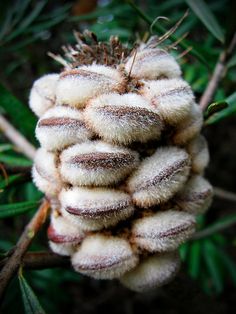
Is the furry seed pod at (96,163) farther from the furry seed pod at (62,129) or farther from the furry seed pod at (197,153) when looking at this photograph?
the furry seed pod at (197,153)

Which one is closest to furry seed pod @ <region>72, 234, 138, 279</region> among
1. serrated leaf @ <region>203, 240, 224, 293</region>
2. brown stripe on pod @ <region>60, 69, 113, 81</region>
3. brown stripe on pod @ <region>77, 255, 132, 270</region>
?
brown stripe on pod @ <region>77, 255, 132, 270</region>

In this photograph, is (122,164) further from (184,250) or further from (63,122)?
(184,250)

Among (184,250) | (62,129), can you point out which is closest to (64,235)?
(62,129)

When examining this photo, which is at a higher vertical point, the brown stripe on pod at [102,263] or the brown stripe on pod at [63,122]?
the brown stripe on pod at [63,122]

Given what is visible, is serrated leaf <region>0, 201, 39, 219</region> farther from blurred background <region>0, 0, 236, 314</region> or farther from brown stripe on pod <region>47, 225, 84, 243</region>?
brown stripe on pod <region>47, 225, 84, 243</region>

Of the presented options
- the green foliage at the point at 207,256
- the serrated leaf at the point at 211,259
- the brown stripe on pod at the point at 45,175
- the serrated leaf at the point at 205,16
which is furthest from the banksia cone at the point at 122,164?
the serrated leaf at the point at 211,259

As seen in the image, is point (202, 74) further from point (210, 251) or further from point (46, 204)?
point (46, 204)

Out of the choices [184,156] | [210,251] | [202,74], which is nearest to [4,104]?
[184,156]
